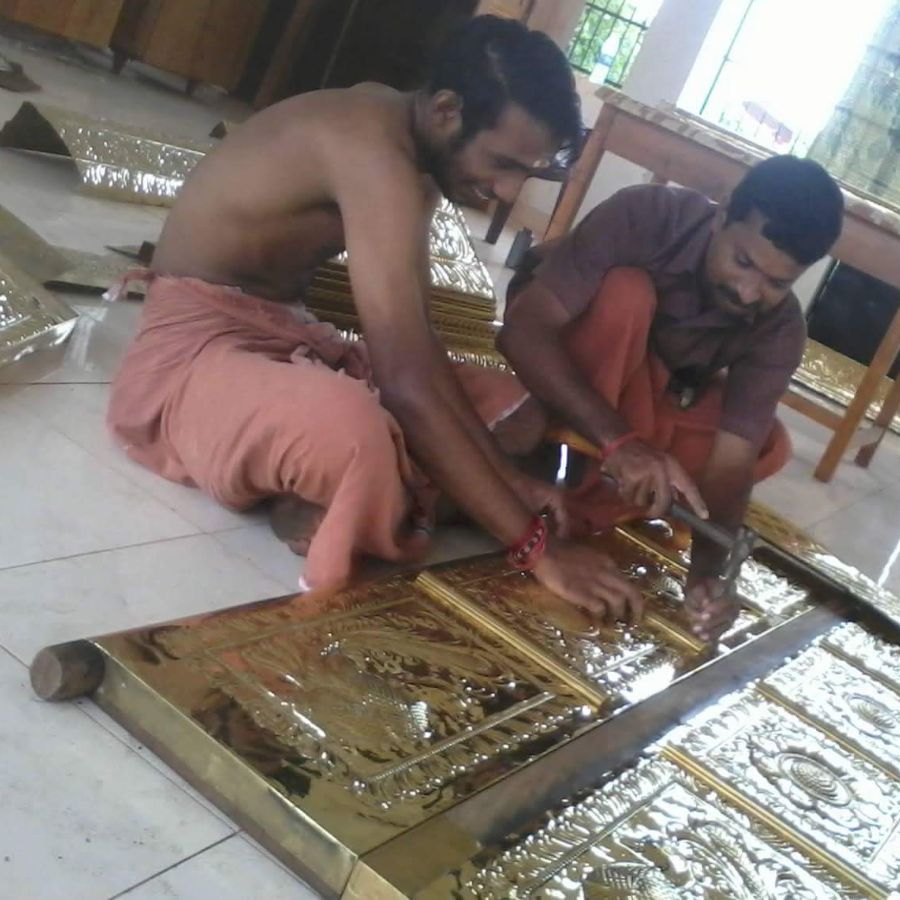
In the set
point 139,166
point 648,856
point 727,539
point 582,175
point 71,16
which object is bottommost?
point 648,856

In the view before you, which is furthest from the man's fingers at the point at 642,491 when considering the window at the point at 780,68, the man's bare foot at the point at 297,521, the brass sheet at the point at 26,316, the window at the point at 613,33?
the window at the point at 613,33

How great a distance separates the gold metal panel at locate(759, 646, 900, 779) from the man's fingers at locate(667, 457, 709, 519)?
0.30 meters

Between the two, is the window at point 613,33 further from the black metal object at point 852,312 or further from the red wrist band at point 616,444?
the red wrist band at point 616,444

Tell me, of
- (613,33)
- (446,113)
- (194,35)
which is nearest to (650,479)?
(446,113)

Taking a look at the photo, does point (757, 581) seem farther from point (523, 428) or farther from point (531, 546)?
point (531, 546)

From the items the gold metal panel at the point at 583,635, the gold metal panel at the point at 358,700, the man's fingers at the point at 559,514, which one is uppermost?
the man's fingers at the point at 559,514

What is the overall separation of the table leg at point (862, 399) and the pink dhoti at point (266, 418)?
7.44 ft

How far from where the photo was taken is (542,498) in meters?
2.07

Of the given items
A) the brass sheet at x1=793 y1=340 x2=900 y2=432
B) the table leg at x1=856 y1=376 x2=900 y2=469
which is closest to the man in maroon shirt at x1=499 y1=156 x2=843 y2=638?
the table leg at x1=856 y1=376 x2=900 y2=469

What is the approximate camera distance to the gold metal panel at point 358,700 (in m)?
1.22

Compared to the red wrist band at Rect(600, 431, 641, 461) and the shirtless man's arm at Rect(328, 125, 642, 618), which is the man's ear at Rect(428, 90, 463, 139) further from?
the red wrist band at Rect(600, 431, 641, 461)

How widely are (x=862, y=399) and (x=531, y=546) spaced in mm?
2349

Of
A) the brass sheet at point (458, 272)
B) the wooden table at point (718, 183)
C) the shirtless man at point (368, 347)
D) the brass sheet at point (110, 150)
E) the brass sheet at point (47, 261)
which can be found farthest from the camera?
the wooden table at point (718, 183)

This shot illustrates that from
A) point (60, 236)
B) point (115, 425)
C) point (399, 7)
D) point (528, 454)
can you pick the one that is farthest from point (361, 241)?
point (399, 7)
